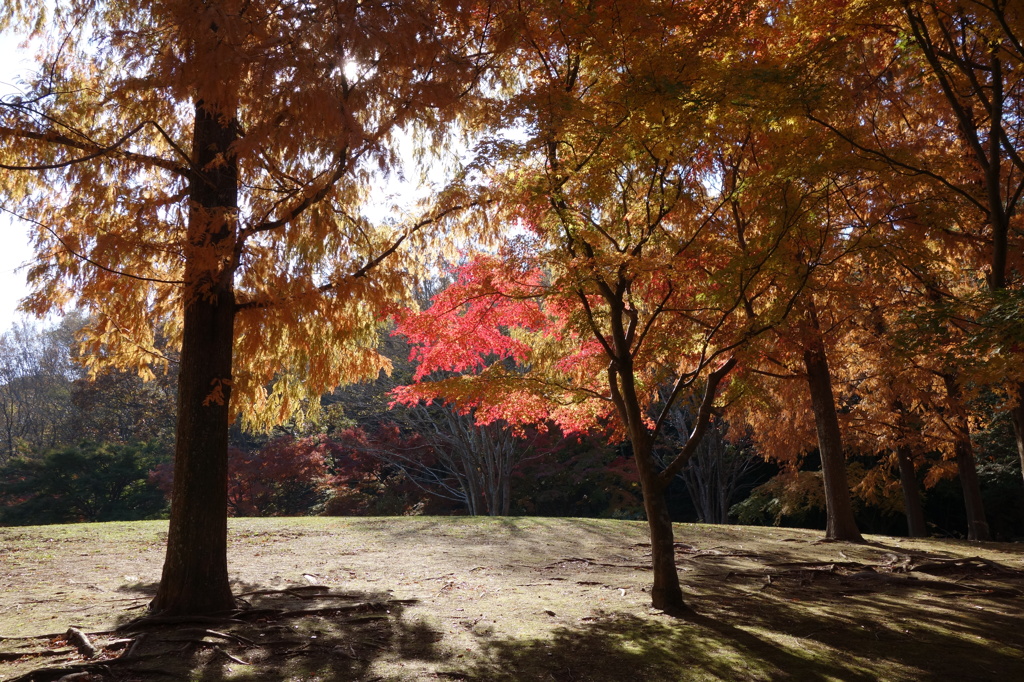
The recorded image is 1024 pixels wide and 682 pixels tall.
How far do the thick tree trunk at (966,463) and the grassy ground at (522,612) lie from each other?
2.55 metres

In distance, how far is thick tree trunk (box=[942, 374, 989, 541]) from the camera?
11.1m

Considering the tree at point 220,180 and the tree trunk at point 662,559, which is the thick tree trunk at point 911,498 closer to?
the tree trunk at point 662,559

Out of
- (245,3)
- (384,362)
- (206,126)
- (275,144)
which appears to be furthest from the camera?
(384,362)

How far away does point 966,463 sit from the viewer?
11.9 meters

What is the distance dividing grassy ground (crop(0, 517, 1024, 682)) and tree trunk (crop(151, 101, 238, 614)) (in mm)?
399

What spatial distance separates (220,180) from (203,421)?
79.1 inches

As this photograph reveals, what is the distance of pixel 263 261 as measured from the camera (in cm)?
600

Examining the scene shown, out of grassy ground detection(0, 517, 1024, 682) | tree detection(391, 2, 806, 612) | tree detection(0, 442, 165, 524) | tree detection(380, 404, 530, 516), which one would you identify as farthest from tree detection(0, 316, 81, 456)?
tree detection(391, 2, 806, 612)

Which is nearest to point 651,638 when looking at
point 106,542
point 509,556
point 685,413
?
point 509,556

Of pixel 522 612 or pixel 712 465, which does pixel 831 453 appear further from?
pixel 712 465

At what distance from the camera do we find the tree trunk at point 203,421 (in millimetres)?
5254

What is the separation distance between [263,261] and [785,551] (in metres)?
7.33

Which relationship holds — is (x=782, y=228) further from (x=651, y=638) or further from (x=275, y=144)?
(x=275, y=144)

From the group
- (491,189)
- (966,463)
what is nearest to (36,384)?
(491,189)
